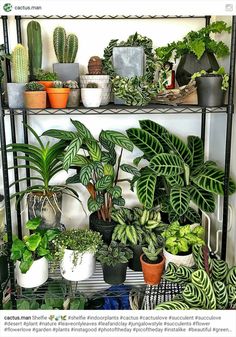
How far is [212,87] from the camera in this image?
1583 millimetres

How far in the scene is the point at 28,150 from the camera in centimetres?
176

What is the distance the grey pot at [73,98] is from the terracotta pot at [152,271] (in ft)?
2.43

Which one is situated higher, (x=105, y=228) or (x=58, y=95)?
(x=58, y=95)

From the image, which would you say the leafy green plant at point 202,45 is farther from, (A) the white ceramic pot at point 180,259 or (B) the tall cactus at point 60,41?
(A) the white ceramic pot at point 180,259

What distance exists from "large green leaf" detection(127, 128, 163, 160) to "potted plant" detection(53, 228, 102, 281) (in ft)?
1.50

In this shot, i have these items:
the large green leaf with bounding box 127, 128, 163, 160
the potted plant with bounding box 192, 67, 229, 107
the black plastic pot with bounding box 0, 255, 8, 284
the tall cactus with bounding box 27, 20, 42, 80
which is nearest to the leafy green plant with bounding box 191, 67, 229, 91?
the potted plant with bounding box 192, 67, 229, 107

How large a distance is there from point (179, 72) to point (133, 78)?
0.26 meters

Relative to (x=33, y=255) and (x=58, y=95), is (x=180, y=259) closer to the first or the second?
(x=33, y=255)

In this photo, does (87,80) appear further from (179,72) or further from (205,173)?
(205,173)

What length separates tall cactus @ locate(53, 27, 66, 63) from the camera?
1.74 metres

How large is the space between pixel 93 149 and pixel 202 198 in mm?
532

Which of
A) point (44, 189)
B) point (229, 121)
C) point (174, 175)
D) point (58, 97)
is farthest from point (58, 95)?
point (229, 121)
